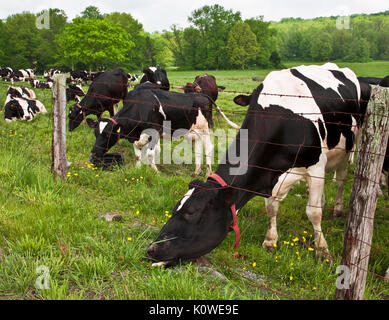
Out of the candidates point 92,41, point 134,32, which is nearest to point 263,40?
point 134,32

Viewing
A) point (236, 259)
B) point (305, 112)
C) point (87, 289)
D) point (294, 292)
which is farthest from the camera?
point (305, 112)

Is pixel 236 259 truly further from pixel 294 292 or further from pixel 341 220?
pixel 341 220

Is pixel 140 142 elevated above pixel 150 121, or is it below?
below

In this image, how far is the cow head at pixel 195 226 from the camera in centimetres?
322

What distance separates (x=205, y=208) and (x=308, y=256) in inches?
55.2

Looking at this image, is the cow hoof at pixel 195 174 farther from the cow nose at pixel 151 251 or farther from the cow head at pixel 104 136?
the cow nose at pixel 151 251

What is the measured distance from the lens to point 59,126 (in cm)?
509

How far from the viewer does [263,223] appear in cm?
487

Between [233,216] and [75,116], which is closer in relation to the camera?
[233,216]

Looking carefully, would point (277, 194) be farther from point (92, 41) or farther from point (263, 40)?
point (263, 40)

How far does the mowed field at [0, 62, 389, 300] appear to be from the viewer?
2.79 meters

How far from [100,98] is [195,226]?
7.99 meters
